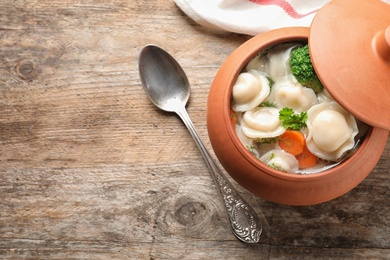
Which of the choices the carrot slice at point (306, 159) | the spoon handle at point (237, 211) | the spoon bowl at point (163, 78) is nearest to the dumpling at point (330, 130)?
the carrot slice at point (306, 159)

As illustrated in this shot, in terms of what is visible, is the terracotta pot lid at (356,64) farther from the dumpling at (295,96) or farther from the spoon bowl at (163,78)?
the spoon bowl at (163,78)

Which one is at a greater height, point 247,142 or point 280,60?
point 280,60

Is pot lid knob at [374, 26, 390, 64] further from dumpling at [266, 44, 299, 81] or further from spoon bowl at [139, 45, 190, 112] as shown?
A: spoon bowl at [139, 45, 190, 112]

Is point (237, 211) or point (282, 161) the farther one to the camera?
point (237, 211)

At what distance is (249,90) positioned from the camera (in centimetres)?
137

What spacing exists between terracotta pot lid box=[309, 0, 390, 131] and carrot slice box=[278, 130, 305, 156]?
16 cm

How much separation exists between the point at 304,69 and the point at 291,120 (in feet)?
0.43

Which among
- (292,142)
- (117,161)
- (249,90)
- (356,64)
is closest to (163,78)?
(117,161)

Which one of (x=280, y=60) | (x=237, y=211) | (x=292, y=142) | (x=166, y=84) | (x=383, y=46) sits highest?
(x=383, y=46)

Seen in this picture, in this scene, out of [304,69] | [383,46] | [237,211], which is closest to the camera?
[383,46]

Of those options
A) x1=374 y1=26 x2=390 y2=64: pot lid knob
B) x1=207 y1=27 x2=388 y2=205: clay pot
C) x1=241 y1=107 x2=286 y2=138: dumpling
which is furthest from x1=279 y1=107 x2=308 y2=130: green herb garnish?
x1=374 y1=26 x2=390 y2=64: pot lid knob

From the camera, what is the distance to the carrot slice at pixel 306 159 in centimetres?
136

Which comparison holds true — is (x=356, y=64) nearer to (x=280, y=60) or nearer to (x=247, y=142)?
(x=280, y=60)

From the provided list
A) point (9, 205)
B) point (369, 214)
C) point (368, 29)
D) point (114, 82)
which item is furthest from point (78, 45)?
point (369, 214)
